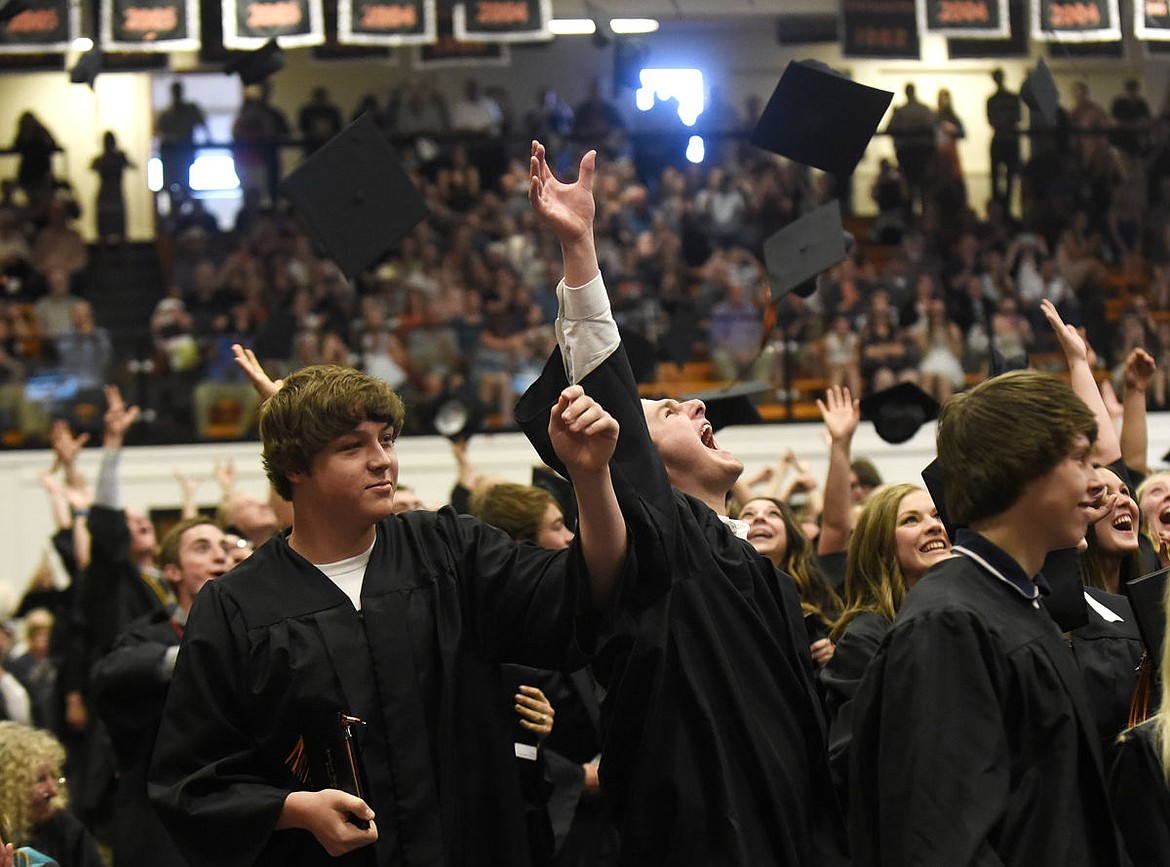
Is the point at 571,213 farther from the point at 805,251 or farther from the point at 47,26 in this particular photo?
the point at 47,26

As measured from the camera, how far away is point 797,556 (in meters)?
5.16

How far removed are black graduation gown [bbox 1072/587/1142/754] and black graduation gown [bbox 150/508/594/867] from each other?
3.46 feet

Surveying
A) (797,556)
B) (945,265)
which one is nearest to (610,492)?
(797,556)

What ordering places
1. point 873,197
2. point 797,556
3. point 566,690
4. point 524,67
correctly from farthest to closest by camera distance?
point 524,67
point 873,197
point 797,556
point 566,690

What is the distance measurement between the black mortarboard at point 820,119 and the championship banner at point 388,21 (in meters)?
8.56

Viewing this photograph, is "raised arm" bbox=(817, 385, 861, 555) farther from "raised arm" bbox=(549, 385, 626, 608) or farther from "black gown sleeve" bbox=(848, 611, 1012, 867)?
"black gown sleeve" bbox=(848, 611, 1012, 867)

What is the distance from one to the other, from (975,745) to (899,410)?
485 cm

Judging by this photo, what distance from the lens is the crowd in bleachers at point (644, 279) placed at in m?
13.3

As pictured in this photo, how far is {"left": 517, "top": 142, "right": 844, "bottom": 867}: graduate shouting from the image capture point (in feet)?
10.2

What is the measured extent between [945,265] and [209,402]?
6.85 metres

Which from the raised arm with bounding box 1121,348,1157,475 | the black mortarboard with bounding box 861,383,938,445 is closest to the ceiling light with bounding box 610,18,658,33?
the black mortarboard with bounding box 861,383,938,445

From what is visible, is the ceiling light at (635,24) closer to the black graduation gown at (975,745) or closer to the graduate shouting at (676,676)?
the graduate shouting at (676,676)

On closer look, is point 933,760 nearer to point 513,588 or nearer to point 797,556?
point 513,588

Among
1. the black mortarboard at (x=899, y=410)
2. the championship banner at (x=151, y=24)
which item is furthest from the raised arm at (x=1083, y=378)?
the championship banner at (x=151, y=24)
